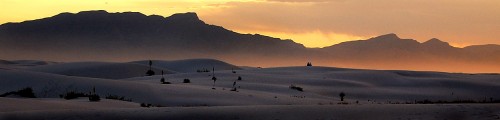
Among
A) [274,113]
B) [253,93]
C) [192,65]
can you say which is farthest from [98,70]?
[274,113]

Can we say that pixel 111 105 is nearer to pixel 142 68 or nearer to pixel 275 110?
pixel 275 110

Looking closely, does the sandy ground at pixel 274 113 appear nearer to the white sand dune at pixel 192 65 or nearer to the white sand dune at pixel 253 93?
the white sand dune at pixel 253 93

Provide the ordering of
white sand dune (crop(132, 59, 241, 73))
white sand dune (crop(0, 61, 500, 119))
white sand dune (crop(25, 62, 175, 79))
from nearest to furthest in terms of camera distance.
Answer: white sand dune (crop(0, 61, 500, 119)), white sand dune (crop(25, 62, 175, 79)), white sand dune (crop(132, 59, 241, 73))

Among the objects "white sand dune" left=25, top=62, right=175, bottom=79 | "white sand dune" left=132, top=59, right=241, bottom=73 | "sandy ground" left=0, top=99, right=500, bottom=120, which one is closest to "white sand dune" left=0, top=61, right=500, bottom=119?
"sandy ground" left=0, top=99, right=500, bottom=120

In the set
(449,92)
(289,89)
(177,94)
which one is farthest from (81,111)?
(449,92)

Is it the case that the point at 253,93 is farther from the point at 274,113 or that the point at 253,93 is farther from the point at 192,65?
the point at 192,65

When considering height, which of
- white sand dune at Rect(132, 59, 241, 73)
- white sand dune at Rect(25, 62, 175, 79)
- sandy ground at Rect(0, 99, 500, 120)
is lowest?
sandy ground at Rect(0, 99, 500, 120)

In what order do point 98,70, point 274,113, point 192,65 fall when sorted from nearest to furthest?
point 274,113 → point 98,70 → point 192,65

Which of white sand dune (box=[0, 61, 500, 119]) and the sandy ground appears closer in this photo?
the sandy ground

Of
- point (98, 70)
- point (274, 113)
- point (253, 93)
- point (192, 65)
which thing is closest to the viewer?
point (274, 113)

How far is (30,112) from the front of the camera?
17.0 metres

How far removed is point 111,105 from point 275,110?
5.02 meters

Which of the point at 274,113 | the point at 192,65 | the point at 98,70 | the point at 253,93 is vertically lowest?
the point at 274,113

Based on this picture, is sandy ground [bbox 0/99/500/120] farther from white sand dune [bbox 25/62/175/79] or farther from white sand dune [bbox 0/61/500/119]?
white sand dune [bbox 25/62/175/79]
